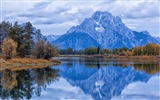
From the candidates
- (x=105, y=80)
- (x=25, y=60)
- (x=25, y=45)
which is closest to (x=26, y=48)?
(x=25, y=45)

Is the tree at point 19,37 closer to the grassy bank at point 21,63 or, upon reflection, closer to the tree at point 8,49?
the grassy bank at point 21,63

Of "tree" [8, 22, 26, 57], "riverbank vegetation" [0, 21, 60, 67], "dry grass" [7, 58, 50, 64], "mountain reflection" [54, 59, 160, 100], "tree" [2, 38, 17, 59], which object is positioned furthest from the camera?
"tree" [8, 22, 26, 57]

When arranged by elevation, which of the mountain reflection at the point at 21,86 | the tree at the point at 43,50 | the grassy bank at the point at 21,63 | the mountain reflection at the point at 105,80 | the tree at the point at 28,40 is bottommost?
the mountain reflection at the point at 105,80

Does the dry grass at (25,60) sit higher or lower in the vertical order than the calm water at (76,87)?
higher

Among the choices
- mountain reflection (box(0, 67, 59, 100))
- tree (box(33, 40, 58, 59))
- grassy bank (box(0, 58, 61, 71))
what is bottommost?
mountain reflection (box(0, 67, 59, 100))

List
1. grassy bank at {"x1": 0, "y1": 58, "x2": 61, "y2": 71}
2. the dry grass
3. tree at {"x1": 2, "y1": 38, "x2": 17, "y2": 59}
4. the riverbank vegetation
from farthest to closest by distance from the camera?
the riverbank vegetation → the dry grass → tree at {"x1": 2, "y1": 38, "x2": 17, "y2": 59} → grassy bank at {"x1": 0, "y1": 58, "x2": 61, "y2": 71}

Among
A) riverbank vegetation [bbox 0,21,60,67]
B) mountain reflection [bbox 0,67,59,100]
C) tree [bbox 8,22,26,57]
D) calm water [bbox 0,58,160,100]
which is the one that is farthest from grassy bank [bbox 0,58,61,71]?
mountain reflection [bbox 0,67,59,100]

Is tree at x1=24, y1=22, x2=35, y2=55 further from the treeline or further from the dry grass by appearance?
the dry grass

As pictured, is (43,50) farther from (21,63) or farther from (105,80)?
(105,80)

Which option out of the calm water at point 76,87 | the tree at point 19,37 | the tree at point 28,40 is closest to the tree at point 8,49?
the tree at point 19,37

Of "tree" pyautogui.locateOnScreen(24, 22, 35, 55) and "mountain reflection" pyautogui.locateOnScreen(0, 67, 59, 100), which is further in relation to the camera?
"tree" pyautogui.locateOnScreen(24, 22, 35, 55)

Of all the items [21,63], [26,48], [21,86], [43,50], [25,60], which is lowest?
[21,86]

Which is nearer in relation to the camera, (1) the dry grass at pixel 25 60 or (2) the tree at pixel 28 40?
(1) the dry grass at pixel 25 60

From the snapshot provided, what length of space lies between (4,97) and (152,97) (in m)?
15.8
